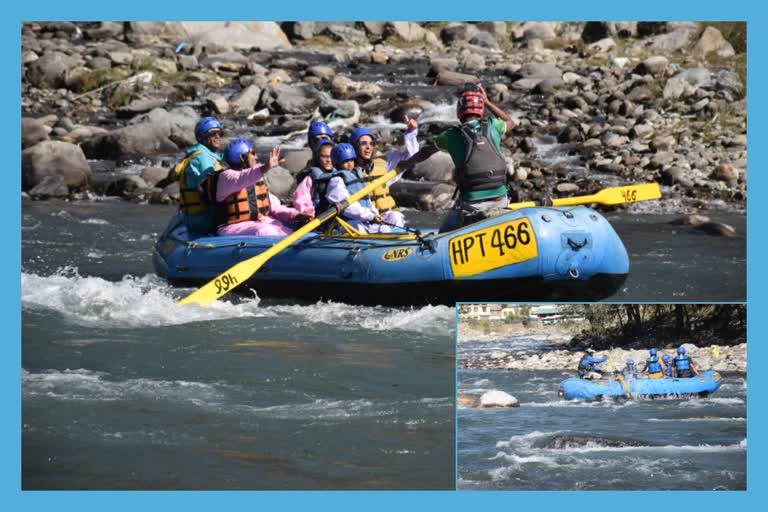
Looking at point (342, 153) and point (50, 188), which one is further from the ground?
point (50, 188)

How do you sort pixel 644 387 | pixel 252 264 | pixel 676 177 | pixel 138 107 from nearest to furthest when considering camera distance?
pixel 644 387 → pixel 252 264 → pixel 676 177 → pixel 138 107

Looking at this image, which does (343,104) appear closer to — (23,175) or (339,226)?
(23,175)

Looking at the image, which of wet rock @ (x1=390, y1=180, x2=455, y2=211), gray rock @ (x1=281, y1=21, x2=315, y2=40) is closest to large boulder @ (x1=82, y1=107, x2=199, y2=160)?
wet rock @ (x1=390, y1=180, x2=455, y2=211)

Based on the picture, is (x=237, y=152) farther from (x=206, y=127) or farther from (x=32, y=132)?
(x=32, y=132)

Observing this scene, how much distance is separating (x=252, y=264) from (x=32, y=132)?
7932 mm

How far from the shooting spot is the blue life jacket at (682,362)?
20.7ft

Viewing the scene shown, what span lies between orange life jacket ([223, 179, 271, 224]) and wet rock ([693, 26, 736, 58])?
3735 mm

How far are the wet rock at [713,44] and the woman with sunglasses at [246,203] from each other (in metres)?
3.45

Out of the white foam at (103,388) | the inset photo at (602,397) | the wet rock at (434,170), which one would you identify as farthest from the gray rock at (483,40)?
the inset photo at (602,397)

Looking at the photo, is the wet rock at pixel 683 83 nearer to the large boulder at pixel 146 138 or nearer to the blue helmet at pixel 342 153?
the large boulder at pixel 146 138

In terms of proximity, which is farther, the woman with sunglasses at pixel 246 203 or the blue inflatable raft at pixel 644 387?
the woman with sunglasses at pixel 246 203

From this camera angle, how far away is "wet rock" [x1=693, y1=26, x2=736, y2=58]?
34.3 feet

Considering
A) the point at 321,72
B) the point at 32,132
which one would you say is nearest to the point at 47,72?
the point at 32,132

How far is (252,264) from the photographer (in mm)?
9258
